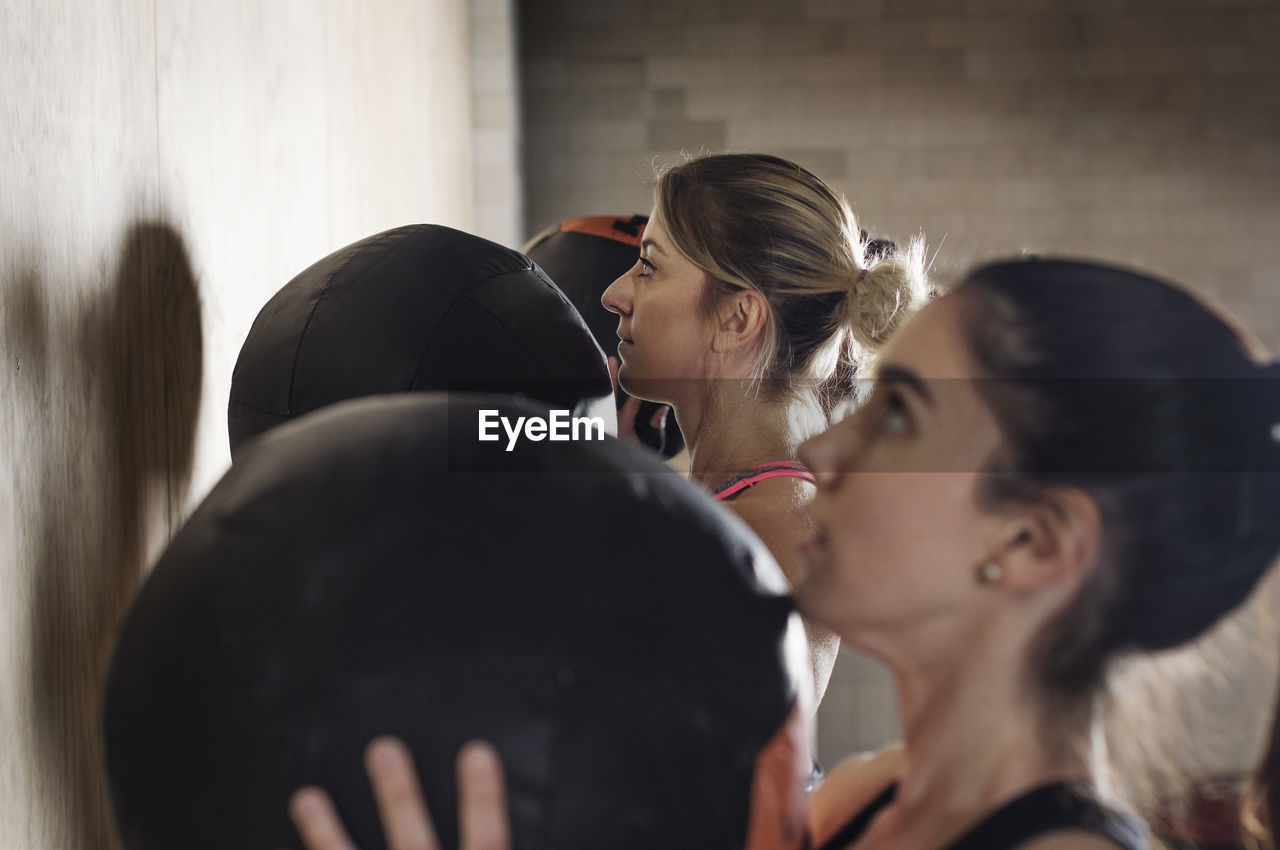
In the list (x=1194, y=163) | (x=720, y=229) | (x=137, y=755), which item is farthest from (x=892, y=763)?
(x=1194, y=163)

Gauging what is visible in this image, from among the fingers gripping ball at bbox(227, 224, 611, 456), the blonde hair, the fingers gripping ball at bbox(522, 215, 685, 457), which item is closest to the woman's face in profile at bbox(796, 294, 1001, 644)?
the fingers gripping ball at bbox(227, 224, 611, 456)

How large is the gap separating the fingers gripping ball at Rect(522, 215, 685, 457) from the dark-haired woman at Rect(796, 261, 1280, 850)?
4.33 ft

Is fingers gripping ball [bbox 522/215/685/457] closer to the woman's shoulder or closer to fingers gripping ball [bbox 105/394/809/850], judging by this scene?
the woman's shoulder

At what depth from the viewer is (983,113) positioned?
16.9 ft

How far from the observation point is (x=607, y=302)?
188 centimetres

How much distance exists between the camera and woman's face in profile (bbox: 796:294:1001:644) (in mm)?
711

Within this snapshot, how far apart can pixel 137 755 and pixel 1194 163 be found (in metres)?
5.51

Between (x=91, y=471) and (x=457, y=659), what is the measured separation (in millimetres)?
818

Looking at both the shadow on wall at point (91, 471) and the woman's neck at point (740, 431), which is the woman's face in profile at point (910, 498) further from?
the woman's neck at point (740, 431)

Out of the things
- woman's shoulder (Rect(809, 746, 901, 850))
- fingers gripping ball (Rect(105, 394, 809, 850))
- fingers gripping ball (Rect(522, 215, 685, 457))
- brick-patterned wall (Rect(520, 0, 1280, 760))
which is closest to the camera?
fingers gripping ball (Rect(105, 394, 809, 850))

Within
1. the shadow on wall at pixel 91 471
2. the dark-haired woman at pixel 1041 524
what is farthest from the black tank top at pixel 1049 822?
the shadow on wall at pixel 91 471

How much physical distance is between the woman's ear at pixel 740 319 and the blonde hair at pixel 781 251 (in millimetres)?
12

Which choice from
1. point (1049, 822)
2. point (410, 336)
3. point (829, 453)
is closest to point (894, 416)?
point (829, 453)

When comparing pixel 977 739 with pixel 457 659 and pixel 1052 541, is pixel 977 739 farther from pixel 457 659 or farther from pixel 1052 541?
pixel 457 659
